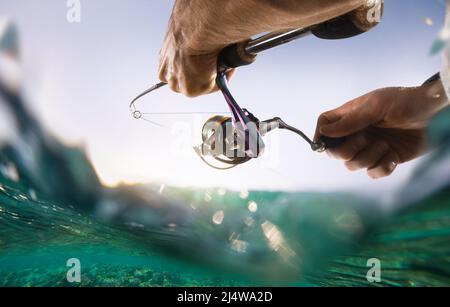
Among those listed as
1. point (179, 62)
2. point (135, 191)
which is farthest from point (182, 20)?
point (135, 191)

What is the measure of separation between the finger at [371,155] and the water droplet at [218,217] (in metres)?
7.78

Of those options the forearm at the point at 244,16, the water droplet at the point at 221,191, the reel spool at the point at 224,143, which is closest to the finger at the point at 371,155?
the reel spool at the point at 224,143

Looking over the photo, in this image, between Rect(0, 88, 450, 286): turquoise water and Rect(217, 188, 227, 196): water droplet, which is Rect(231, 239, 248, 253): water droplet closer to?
Rect(0, 88, 450, 286): turquoise water

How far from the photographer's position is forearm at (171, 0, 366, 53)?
19.8 inches

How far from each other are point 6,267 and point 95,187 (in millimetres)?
9606

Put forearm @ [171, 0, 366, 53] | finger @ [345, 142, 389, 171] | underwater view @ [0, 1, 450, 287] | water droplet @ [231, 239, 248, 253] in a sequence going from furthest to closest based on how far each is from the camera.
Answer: water droplet @ [231, 239, 248, 253] → underwater view @ [0, 1, 450, 287] → finger @ [345, 142, 389, 171] → forearm @ [171, 0, 366, 53]

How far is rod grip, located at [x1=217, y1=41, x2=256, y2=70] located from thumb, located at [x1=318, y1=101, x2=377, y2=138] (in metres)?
0.45

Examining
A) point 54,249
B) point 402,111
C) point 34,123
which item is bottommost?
point 402,111

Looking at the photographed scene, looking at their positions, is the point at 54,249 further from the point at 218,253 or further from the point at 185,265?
the point at 218,253

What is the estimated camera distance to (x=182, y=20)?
2.26 feet

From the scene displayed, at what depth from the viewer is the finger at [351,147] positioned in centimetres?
117

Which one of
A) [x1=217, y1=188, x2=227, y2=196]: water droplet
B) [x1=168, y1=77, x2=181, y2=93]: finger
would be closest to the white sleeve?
[x1=168, y1=77, x2=181, y2=93]: finger

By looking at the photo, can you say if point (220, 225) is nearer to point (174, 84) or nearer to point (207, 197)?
point (207, 197)

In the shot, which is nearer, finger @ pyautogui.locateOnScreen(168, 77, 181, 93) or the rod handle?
finger @ pyautogui.locateOnScreen(168, 77, 181, 93)
